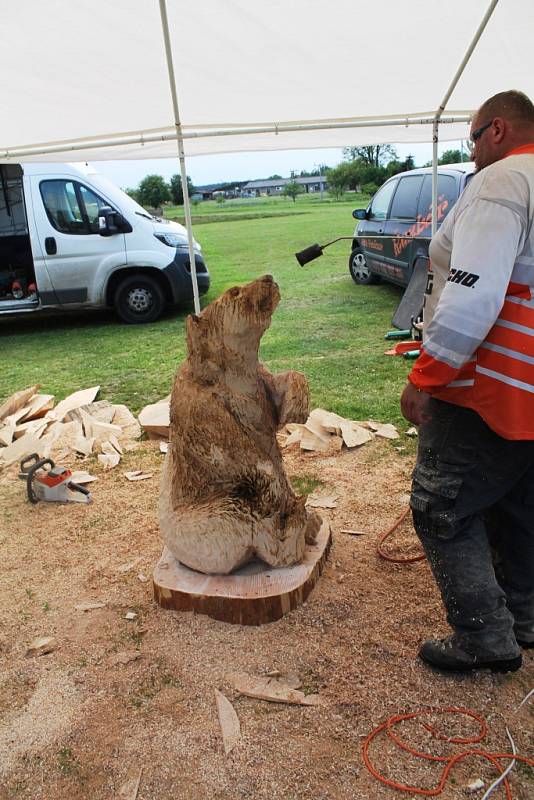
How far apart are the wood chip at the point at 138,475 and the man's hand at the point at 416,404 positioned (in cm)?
231

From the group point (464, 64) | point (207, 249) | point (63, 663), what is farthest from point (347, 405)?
point (207, 249)

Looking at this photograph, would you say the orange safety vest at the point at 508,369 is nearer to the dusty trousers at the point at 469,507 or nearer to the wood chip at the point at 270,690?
the dusty trousers at the point at 469,507

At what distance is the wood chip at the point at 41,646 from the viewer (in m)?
2.38

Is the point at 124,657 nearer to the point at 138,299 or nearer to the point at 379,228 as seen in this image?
the point at 138,299

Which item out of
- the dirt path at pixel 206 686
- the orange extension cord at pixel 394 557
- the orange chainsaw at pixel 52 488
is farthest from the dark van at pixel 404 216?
the dirt path at pixel 206 686

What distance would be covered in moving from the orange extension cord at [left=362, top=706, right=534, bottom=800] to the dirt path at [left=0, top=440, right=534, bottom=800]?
24mm

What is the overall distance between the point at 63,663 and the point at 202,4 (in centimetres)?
292

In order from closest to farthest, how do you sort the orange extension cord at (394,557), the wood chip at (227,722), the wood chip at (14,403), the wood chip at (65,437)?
the wood chip at (227,722) < the orange extension cord at (394,557) < the wood chip at (65,437) < the wood chip at (14,403)

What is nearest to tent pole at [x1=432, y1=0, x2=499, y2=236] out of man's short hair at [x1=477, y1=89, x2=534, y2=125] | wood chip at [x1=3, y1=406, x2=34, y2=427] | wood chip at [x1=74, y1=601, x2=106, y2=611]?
man's short hair at [x1=477, y1=89, x2=534, y2=125]

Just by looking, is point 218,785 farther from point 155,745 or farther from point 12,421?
point 12,421

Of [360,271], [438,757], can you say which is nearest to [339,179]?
[360,271]

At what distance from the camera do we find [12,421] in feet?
16.0

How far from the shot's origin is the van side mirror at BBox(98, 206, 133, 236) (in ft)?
26.3

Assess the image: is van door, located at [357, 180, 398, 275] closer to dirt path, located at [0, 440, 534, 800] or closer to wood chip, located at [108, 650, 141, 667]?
dirt path, located at [0, 440, 534, 800]
